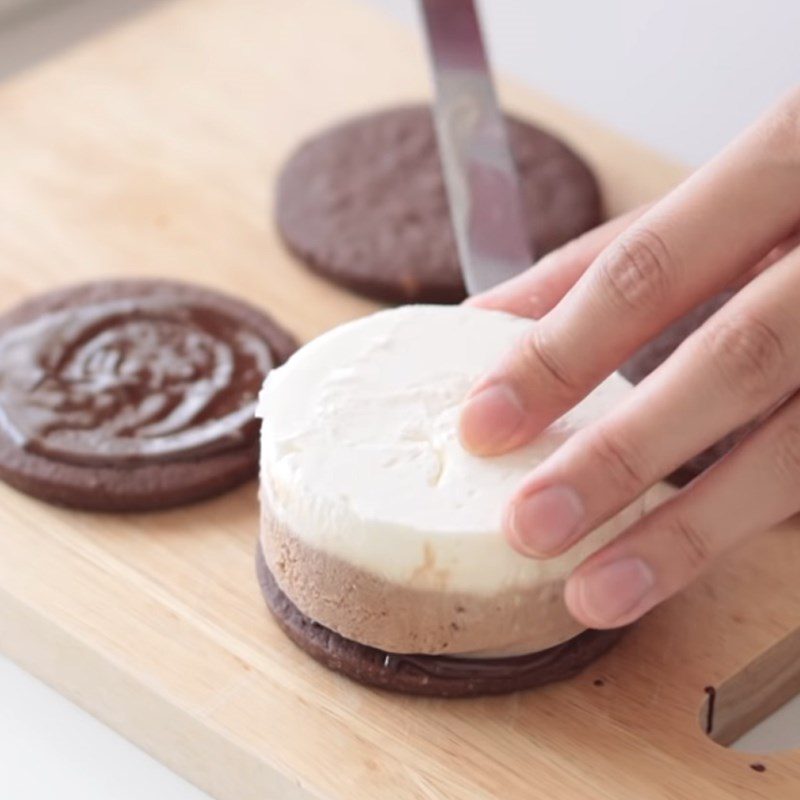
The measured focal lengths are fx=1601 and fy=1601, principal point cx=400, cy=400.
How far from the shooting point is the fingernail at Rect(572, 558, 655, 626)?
1535 millimetres

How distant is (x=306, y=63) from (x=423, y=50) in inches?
8.6

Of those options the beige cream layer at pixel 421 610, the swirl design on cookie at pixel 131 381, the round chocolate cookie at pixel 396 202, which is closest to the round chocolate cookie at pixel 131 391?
the swirl design on cookie at pixel 131 381

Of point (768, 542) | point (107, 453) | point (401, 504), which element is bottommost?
point (768, 542)

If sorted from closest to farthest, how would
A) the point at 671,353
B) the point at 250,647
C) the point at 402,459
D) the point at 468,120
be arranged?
the point at 402,459 → the point at 250,647 → the point at 671,353 → the point at 468,120

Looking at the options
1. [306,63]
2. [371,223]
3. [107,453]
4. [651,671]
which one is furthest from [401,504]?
[306,63]

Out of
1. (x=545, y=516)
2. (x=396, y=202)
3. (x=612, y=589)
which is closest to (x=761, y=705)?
(x=612, y=589)

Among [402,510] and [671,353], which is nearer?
[402,510]

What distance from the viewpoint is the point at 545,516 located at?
1494mm

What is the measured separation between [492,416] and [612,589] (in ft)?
0.67

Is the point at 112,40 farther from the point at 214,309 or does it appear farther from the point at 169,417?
the point at 169,417

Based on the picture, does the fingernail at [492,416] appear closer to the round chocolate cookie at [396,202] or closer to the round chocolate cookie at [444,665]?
the round chocolate cookie at [444,665]

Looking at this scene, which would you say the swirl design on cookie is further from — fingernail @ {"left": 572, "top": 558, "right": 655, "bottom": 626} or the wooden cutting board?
fingernail @ {"left": 572, "top": 558, "right": 655, "bottom": 626}

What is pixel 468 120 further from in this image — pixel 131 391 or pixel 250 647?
pixel 250 647

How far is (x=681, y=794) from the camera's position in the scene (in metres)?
1.56
